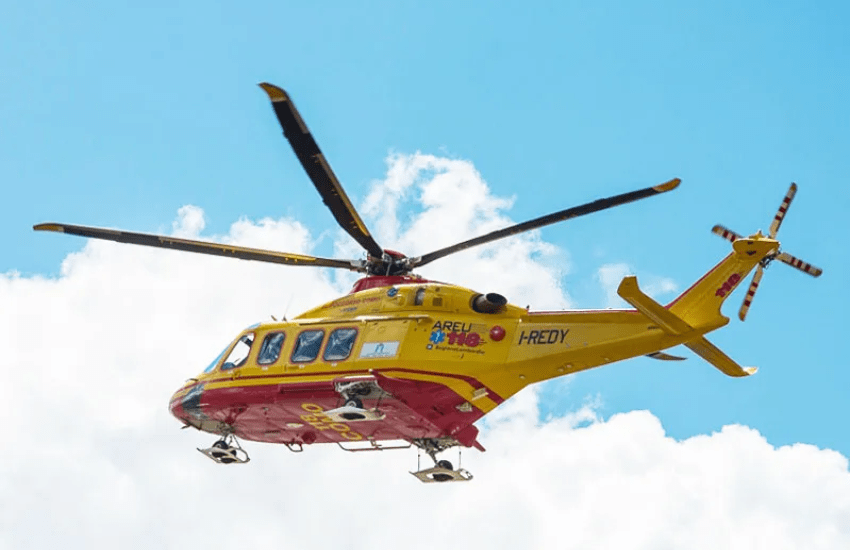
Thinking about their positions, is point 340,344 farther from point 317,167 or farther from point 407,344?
point 317,167

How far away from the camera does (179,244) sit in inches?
1371

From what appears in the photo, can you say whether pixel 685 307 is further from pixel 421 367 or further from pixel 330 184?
pixel 330 184

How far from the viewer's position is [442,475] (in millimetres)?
33281

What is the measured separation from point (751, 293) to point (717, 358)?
275cm

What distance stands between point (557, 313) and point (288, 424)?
25.8 ft

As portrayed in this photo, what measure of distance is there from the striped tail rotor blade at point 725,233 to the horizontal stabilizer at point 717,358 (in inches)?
112

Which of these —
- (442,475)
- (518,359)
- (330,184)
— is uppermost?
(330,184)

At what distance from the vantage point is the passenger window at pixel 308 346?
3350cm

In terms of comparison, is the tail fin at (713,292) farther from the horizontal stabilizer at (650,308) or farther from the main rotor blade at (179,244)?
the main rotor blade at (179,244)

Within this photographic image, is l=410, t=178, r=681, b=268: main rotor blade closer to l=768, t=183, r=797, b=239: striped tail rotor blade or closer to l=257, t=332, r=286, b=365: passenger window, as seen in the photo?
l=768, t=183, r=797, b=239: striped tail rotor blade

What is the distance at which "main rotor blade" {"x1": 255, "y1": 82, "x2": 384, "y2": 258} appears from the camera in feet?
93.9

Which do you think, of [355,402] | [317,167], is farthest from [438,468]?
[317,167]

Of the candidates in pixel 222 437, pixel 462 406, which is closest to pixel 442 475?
pixel 462 406

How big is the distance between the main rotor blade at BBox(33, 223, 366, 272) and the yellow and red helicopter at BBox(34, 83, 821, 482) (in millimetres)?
37
